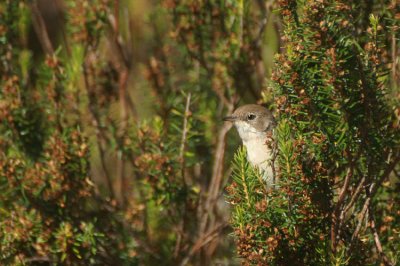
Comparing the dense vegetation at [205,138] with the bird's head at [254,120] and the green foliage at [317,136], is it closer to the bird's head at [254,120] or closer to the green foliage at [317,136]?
the green foliage at [317,136]

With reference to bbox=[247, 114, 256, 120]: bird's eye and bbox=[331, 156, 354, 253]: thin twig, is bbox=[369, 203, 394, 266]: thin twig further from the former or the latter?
bbox=[247, 114, 256, 120]: bird's eye

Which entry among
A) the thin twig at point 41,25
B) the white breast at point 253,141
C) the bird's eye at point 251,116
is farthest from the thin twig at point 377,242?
the thin twig at point 41,25

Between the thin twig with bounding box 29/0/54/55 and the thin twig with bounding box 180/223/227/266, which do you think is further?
the thin twig with bounding box 29/0/54/55

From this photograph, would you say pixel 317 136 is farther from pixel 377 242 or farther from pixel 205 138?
pixel 205 138

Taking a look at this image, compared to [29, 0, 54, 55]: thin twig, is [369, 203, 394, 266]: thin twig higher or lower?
lower

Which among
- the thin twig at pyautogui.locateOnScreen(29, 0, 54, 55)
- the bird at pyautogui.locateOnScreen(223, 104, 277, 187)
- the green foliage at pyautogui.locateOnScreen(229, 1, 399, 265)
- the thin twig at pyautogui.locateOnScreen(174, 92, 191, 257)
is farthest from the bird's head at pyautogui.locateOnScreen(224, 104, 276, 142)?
the thin twig at pyautogui.locateOnScreen(29, 0, 54, 55)

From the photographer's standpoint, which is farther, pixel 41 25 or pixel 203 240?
pixel 41 25

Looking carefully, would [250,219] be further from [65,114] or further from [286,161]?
[65,114]

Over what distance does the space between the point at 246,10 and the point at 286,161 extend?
1.74 m

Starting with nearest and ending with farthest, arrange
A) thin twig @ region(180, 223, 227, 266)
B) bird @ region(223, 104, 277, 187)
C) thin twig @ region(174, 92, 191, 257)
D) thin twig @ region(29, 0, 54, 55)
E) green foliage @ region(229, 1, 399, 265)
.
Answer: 1. green foliage @ region(229, 1, 399, 265)
2. thin twig @ region(174, 92, 191, 257)
3. thin twig @ region(180, 223, 227, 266)
4. bird @ region(223, 104, 277, 187)
5. thin twig @ region(29, 0, 54, 55)

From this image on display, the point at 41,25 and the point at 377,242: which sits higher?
the point at 41,25

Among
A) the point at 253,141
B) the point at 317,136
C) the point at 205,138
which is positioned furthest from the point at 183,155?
the point at 317,136

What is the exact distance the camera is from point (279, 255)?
2.79m

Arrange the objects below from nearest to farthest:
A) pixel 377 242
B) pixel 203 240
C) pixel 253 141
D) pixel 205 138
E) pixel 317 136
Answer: pixel 317 136 → pixel 377 242 → pixel 203 240 → pixel 253 141 → pixel 205 138
